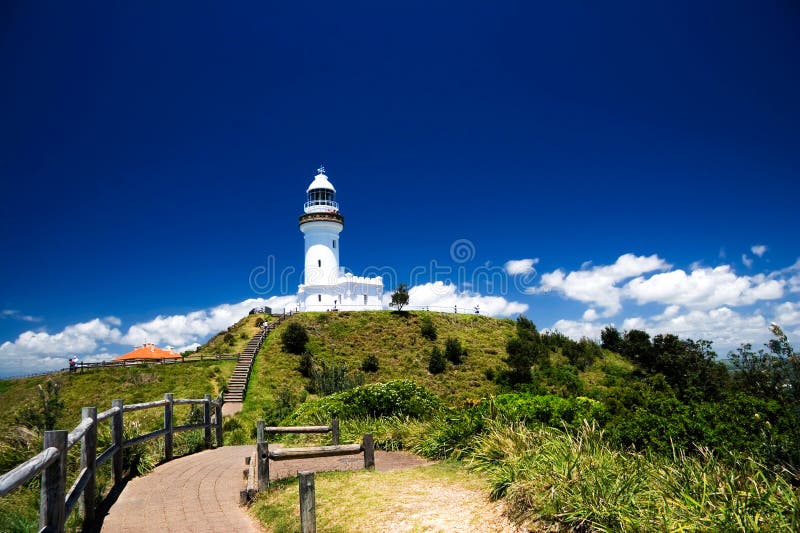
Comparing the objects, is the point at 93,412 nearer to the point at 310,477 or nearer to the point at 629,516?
the point at 310,477

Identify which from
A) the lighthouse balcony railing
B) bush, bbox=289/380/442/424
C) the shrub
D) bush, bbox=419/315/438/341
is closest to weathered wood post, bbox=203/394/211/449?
bush, bbox=289/380/442/424

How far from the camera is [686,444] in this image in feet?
25.2

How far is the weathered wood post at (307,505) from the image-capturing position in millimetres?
5777

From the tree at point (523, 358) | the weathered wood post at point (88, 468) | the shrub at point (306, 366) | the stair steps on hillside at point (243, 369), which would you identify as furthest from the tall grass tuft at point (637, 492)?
the tree at point (523, 358)

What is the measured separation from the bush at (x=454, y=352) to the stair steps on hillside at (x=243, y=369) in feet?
51.1

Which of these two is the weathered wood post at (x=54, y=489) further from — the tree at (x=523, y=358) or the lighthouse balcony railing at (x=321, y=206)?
the lighthouse balcony railing at (x=321, y=206)

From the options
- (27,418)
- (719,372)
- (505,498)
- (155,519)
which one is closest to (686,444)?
(505,498)

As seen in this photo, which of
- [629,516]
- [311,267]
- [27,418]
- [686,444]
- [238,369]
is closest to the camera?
[629,516]

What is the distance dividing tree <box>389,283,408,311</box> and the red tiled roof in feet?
70.6

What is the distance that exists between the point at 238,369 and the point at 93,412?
29.6 meters

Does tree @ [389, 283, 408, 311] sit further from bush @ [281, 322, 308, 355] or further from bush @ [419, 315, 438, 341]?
bush @ [281, 322, 308, 355]

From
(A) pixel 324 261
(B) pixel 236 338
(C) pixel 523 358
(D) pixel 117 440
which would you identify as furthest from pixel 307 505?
(A) pixel 324 261

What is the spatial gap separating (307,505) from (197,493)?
12.9 feet

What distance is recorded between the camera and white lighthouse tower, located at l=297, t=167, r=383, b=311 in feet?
174
